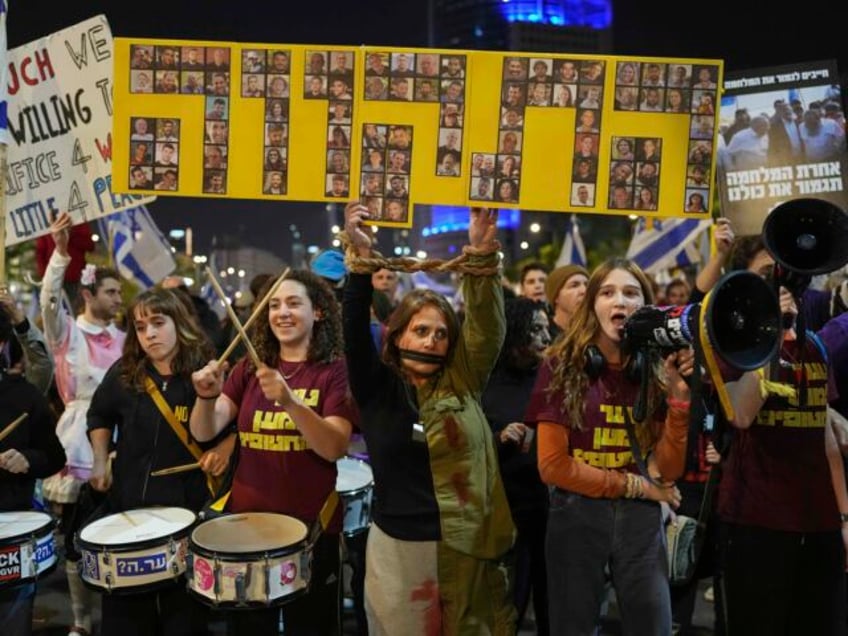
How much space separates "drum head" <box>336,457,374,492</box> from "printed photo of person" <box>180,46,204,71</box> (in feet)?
7.23

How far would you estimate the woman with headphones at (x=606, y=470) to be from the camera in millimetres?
3238

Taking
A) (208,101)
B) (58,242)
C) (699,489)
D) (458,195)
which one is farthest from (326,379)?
(699,489)

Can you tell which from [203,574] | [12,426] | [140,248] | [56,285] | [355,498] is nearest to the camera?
[203,574]

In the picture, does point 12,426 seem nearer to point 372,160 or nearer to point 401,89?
point 372,160

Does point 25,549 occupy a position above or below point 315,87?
below

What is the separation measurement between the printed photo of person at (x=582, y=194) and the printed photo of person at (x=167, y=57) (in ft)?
6.31

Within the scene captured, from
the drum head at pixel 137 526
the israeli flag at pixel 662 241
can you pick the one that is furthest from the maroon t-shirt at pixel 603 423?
the israeli flag at pixel 662 241

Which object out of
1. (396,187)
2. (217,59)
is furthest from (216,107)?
(396,187)

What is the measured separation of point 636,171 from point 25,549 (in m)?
3.35

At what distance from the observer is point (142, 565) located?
3447 mm

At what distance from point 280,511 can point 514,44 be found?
11.7 feet

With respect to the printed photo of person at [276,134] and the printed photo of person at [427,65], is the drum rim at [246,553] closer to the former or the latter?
the printed photo of person at [276,134]

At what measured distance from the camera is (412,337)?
10.8 feet

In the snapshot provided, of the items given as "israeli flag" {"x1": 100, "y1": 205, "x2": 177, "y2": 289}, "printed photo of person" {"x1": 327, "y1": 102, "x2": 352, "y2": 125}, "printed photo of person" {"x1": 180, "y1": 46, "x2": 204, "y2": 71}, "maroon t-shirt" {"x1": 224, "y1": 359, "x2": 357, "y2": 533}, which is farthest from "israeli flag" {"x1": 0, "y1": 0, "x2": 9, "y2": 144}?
"israeli flag" {"x1": 100, "y1": 205, "x2": 177, "y2": 289}
